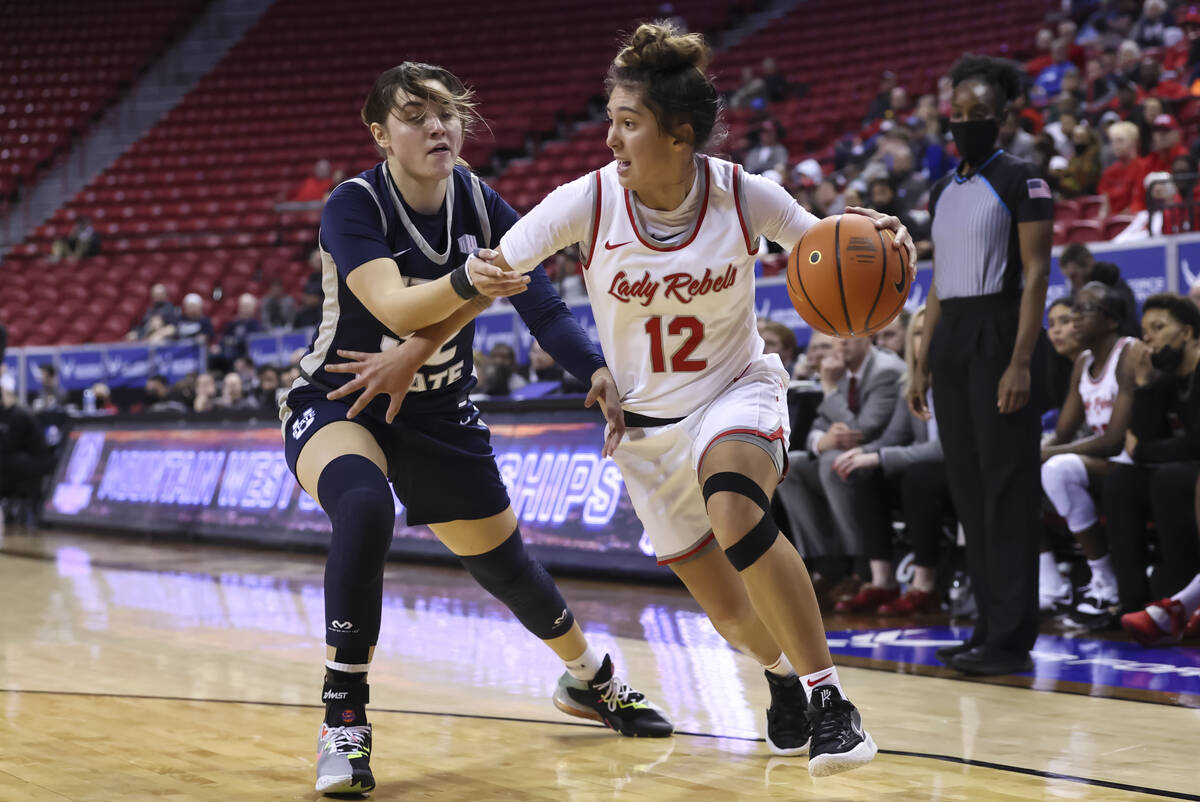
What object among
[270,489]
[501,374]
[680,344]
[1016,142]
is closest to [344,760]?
[680,344]

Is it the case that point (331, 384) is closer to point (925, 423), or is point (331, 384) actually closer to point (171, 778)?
point (171, 778)

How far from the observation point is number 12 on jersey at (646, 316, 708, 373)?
330 cm

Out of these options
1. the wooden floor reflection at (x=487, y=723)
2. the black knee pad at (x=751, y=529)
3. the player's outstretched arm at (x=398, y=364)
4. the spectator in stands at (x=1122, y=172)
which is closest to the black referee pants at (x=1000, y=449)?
the wooden floor reflection at (x=487, y=723)

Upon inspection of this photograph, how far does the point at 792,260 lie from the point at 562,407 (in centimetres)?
460

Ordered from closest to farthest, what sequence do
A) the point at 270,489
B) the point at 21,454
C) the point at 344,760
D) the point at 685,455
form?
the point at 344,760
the point at 685,455
the point at 270,489
the point at 21,454

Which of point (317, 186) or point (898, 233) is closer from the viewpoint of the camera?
point (898, 233)

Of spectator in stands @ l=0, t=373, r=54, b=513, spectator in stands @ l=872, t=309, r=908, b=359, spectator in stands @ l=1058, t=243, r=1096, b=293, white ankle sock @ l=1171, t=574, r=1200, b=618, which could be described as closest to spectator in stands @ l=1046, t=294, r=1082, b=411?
spectator in stands @ l=1058, t=243, r=1096, b=293

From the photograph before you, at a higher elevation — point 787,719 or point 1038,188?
point 1038,188

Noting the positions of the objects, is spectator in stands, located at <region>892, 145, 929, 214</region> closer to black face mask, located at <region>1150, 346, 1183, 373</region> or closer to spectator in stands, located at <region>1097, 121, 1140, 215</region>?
spectator in stands, located at <region>1097, 121, 1140, 215</region>

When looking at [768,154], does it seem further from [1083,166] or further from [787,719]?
[787,719]

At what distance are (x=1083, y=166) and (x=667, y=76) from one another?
8.68 meters

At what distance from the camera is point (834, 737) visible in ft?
9.51

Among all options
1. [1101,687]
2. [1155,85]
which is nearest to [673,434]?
[1101,687]

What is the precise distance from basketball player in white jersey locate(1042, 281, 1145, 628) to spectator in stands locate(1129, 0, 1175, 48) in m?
8.57
